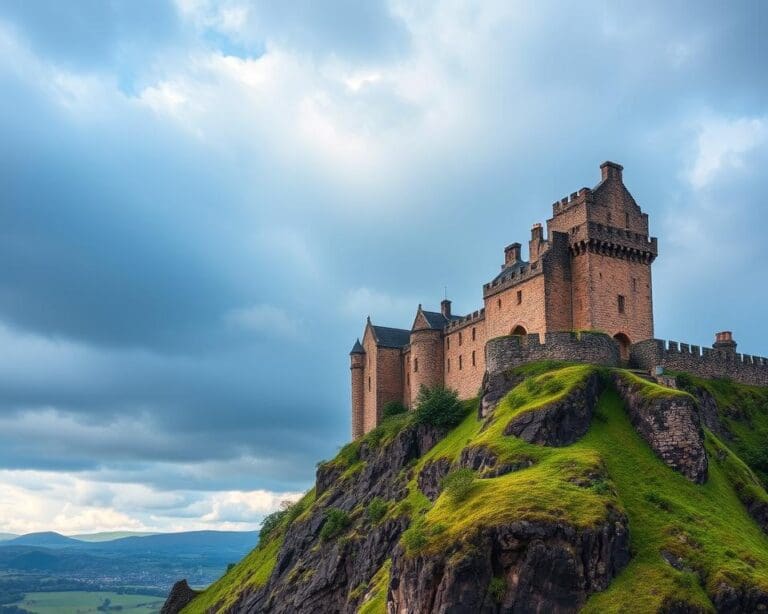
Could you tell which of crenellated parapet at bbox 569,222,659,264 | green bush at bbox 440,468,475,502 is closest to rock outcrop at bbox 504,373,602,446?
green bush at bbox 440,468,475,502

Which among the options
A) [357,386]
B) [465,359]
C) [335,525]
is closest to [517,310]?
[465,359]

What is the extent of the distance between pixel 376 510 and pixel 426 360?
92.2 feet

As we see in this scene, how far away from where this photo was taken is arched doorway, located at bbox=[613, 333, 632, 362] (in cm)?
8894

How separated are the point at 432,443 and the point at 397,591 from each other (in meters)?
33.8

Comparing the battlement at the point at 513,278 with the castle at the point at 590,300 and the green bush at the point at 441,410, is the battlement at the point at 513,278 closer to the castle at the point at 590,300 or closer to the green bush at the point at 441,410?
the castle at the point at 590,300

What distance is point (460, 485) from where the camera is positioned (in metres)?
60.7

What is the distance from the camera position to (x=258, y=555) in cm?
11150

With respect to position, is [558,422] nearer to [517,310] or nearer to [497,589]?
[497,589]

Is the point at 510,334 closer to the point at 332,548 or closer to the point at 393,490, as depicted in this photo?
the point at 393,490

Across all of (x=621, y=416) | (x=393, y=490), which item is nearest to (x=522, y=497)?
(x=621, y=416)

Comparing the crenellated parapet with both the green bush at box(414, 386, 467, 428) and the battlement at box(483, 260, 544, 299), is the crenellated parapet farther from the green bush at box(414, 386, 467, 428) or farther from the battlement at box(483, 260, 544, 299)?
the green bush at box(414, 386, 467, 428)

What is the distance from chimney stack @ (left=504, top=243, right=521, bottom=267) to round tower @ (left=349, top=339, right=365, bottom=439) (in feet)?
82.2

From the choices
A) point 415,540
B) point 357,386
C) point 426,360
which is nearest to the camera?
point 415,540

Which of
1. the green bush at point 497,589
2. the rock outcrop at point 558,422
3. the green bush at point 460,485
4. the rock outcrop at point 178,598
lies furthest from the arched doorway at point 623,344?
the rock outcrop at point 178,598
